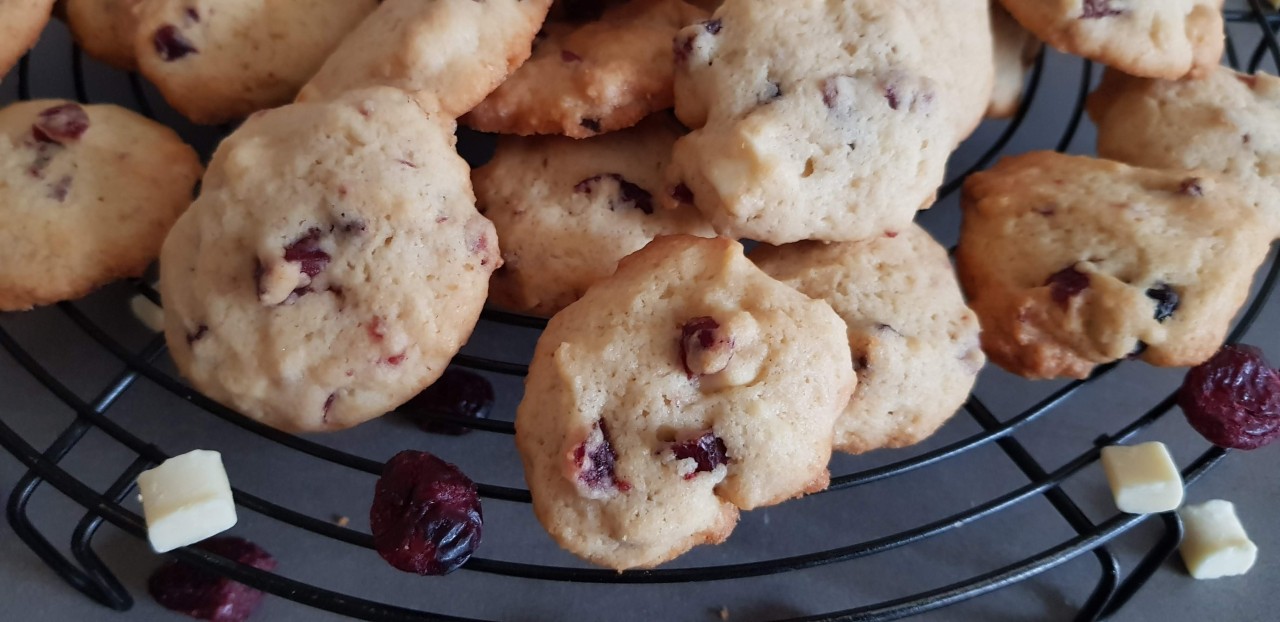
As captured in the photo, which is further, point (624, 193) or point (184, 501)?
point (624, 193)

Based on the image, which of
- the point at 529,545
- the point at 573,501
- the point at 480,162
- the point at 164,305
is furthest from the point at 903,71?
the point at 164,305

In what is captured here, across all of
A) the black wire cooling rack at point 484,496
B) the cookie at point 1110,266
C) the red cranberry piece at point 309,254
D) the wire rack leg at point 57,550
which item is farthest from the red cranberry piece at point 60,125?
the cookie at point 1110,266

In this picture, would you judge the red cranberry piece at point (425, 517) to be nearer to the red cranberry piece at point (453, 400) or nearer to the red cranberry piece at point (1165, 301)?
the red cranberry piece at point (453, 400)

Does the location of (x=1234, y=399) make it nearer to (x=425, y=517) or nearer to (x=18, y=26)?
(x=425, y=517)

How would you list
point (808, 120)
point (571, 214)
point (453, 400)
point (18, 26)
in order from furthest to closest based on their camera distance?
point (453, 400) → point (18, 26) → point (571, 214) → point (808, 120)

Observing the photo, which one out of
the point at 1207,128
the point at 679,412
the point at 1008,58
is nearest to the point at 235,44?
the point at 679,412

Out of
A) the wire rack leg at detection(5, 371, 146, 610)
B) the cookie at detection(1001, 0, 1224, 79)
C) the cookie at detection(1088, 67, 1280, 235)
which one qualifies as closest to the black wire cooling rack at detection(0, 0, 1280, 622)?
the wire rack leg at detection(5, 371, 146, 610)

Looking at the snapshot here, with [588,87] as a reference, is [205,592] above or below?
below

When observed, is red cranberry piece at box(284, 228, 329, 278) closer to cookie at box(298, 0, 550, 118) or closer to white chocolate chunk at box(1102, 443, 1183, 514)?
cookie at box(298, 0, 550, 118)
